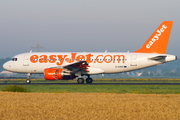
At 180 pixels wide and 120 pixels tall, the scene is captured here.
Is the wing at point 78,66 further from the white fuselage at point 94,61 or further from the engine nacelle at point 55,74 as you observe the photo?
the engine nacelle at point 55,74

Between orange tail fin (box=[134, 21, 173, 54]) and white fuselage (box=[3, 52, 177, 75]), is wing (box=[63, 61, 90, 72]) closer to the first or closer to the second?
white fuselage (box=[3, 52, 177, 75])

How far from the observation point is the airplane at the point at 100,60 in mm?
35000

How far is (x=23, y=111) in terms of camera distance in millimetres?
13219

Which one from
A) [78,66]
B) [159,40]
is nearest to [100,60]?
[78,66]

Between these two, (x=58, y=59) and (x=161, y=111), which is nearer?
(x=161, y=111)

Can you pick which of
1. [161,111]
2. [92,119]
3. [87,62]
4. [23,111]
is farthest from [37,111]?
[87,62]

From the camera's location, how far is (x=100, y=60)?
117 feet

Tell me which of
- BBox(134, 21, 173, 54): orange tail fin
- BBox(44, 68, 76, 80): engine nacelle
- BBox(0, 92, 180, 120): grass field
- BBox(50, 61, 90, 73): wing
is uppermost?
BBox(134, 21, 173, 54): orange tail fin

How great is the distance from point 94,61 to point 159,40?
9033 millimetres

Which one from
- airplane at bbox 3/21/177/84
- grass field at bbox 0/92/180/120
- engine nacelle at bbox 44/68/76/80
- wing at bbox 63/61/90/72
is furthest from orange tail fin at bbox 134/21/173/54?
grass field at bbox 0/92/180/120

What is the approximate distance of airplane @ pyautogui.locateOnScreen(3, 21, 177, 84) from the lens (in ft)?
115

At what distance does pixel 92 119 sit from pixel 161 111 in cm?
370

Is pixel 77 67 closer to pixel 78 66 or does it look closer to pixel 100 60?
pixel 78 66

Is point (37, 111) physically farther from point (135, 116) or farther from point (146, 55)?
point (146, 55)
